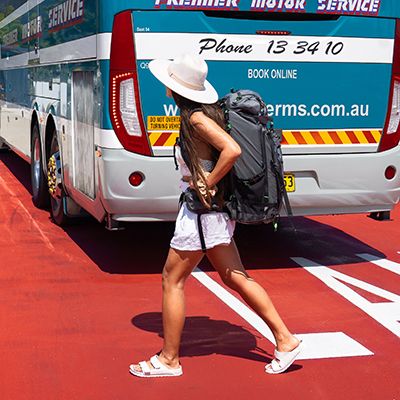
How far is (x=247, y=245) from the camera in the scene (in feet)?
30.1

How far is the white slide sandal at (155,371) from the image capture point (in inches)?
208

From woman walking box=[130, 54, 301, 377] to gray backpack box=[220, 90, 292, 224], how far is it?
9 centimetres

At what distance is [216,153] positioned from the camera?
17.2 feet

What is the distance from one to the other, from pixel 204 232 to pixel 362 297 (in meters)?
2.27

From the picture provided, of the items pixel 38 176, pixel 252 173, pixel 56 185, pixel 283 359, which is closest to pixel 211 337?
pixel 283 359

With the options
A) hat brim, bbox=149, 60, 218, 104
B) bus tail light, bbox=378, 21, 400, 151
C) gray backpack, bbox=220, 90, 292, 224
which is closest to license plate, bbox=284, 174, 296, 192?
bus tail light, bbox=378, 21, 400, 151

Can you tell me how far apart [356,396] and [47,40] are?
6328 millimetres

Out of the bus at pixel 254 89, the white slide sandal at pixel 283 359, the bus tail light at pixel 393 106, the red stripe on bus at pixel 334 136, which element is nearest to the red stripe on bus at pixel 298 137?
the bus at pixel 254 89

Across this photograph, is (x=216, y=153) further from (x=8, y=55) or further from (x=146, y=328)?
(x=8, y=55)

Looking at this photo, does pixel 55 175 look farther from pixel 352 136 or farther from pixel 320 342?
pixel 320 342

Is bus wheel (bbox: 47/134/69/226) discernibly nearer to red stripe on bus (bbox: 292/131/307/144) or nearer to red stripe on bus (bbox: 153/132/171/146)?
red stripe on bus (bbox: 153/132/171/146)

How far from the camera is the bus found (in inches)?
289

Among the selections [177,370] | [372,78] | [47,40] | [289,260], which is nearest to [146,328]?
[177,370]

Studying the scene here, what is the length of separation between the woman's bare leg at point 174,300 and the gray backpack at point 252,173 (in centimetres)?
38
